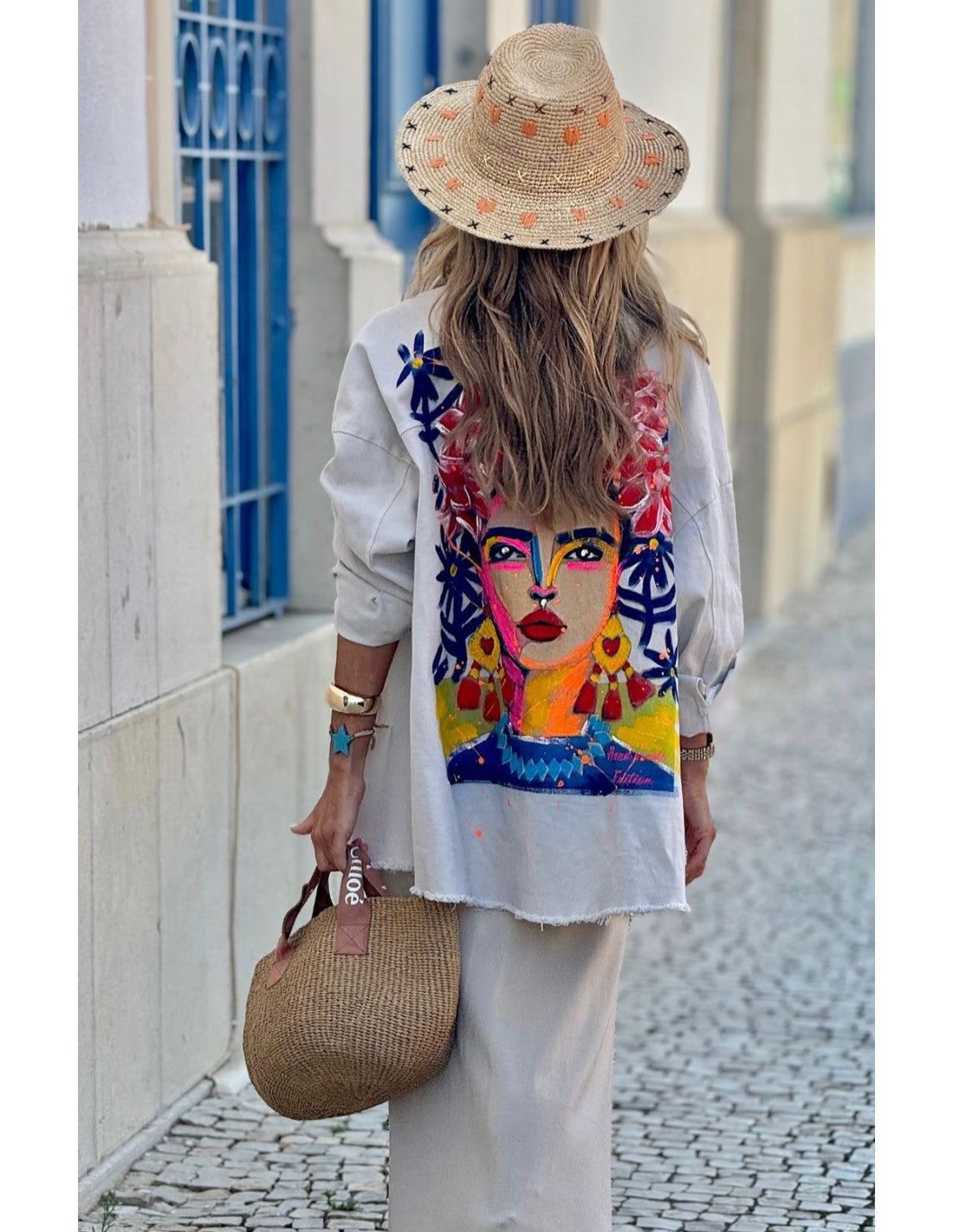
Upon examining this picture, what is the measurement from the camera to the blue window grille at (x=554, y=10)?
740 cm

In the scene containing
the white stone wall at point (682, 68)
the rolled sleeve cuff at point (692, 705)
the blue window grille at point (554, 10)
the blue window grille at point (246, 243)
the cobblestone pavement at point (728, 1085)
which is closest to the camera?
the rolled sleeve cuff at point (692, 705)

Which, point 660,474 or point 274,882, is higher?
point 660,474

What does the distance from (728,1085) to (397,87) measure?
3088 mm

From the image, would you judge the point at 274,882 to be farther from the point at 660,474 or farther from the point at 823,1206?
the point at 660,474

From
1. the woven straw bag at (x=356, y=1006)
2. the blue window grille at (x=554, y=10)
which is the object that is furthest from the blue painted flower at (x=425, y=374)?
the blue window grille at (x=554, y=10)

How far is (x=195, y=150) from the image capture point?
4.18 metres

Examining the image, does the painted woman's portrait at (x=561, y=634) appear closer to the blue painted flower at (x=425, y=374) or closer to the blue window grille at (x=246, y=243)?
the blue painted flower at (x=425, y=374)

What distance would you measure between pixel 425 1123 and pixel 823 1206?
3.92 ft

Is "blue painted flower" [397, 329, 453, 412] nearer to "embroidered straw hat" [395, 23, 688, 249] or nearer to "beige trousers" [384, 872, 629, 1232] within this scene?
"embroidered straw hat" [395, 23, 688, 249]

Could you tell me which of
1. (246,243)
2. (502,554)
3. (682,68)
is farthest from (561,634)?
(682,68)

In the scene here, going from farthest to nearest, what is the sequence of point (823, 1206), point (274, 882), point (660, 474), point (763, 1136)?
point (274, 882) → point (763, 1136) → point (823, 1206) → point (660, 474)

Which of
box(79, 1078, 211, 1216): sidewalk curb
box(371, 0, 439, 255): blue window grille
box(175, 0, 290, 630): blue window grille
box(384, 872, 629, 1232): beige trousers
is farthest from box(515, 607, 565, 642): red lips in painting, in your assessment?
box(371, 0, 439, 255): blue window grille

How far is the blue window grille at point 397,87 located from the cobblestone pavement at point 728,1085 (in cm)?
228

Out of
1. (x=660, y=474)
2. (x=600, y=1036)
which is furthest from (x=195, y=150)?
(x=600, y=1036)
